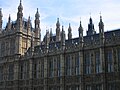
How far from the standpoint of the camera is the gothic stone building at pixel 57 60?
48.7 metres

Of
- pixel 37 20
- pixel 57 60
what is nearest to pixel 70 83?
pixel 57 60

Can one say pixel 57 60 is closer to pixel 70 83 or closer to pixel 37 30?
pixel 70 83

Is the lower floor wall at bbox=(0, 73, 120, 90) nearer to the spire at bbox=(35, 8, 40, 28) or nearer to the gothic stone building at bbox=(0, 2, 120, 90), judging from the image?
the gothic stone building at bbox=(0, 2, 120, 90)

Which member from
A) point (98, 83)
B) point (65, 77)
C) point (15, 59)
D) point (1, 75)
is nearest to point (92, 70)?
point (98, 83)

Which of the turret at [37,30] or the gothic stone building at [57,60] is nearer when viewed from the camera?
the gothic stone building at [57,60]

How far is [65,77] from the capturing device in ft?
177

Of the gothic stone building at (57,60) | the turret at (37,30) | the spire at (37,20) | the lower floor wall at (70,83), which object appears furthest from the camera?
the spire at (37,20)

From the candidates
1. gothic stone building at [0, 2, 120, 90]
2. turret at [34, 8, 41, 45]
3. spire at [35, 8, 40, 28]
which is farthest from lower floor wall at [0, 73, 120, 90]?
spire at [35, 8, 40, 28]

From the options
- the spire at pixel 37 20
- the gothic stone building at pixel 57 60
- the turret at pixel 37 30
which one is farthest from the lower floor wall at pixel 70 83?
the spire at pixel 37 20

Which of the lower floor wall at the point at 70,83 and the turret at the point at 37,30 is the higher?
the turret at the point at 37,30

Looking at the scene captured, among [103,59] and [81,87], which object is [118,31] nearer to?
[103,59]

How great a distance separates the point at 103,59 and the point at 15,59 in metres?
22.1

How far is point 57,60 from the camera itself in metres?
56.3

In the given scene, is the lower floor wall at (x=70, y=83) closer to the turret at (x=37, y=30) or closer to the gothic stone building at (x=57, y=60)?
the gothic stone building at (x=57, y=60)
